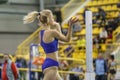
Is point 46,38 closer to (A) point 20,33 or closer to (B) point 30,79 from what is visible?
(B) point 30,79

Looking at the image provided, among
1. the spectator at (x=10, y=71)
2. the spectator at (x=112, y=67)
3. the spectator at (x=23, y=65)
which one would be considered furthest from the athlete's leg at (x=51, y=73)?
the spectator at (x=112, y=67)

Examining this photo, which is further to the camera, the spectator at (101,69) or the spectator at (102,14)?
the spectator at (102,14)

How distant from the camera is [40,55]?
1353 cm

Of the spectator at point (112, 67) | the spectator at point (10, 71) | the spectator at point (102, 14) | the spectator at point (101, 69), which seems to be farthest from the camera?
the spectator at point (102, 14)

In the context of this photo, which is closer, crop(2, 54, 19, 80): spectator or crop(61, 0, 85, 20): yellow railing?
crop(2, 54, 19, 80): spectator

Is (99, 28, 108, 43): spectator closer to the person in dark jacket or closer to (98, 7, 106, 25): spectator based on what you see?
(98, 7, 106, 25): spectator

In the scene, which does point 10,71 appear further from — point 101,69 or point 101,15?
point 101,15

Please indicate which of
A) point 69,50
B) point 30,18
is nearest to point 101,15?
point 69,50

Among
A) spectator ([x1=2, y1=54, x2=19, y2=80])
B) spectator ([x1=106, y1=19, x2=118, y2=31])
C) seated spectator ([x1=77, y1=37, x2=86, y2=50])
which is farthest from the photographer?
spectator ([x1=106, y1=19, x2=118, y2=31])

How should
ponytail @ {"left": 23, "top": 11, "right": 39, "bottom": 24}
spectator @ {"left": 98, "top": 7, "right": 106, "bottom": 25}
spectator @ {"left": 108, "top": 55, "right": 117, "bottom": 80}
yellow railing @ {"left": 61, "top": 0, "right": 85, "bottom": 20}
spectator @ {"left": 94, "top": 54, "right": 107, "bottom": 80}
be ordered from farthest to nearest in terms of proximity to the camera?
yellow railing @ {"left": 61, "top": 0, "right": 85, "bottom": 20}, spectator @ {"left": 98, "top": 7, "right": 106, "bottom": 25}, spectator @ {"left": 94, "top": 54, "right": 107, "bottom": 80}, spectator @ {"left": 108, "top": 55, "right": 117, "bottom": 80}, ponytail @ {"left": 23, "top": 11, "right": 39, "bottom": 24}

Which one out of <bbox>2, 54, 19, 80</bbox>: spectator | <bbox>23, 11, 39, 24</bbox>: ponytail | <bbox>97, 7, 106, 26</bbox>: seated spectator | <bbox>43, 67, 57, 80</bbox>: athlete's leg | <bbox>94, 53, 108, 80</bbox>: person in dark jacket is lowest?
<bbox>94, 53, 108, 80</bbox>: person in dark jacket

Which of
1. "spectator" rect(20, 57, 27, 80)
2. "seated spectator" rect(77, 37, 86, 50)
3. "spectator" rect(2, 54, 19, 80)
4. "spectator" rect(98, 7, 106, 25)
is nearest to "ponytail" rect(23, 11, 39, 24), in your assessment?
"spectator" rect(2, 54, 19, 80)

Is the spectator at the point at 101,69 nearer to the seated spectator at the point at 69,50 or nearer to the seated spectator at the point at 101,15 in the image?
the seated spectator at the point at 69,50

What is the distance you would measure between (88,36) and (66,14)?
1487 cm
